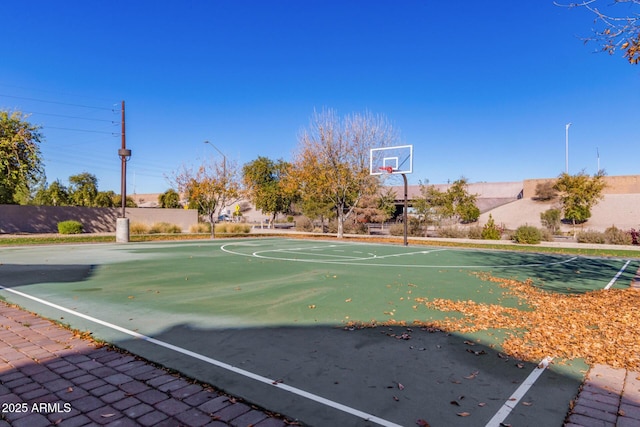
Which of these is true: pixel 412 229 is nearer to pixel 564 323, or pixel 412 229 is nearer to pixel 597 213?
pixel 597 213

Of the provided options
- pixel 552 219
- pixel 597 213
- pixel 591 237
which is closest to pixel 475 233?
pixel 591 237

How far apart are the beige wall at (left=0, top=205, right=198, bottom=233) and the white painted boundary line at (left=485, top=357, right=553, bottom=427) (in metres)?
32.7

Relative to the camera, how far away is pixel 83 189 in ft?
175

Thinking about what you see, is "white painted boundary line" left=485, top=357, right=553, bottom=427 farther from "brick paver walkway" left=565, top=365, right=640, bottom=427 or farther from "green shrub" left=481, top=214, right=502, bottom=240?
"green shrub" left=481, top=214, right=502, bottom=240

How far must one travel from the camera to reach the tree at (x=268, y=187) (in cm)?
3065

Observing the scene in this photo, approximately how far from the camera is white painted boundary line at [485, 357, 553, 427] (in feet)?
10.1

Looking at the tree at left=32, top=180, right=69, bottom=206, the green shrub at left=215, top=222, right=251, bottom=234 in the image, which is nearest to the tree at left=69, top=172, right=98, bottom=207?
the tree at left=32, top=180, right=69, bottom=206

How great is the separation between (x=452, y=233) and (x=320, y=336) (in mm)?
26580

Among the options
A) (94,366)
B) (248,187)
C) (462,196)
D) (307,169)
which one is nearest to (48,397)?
(94,366)

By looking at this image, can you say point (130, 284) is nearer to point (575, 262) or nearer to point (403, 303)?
point (403, 303)

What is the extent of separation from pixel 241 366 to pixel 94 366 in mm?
1503

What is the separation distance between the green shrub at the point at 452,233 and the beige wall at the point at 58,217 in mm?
23702

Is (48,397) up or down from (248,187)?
down

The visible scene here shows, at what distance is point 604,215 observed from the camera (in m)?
40.6
